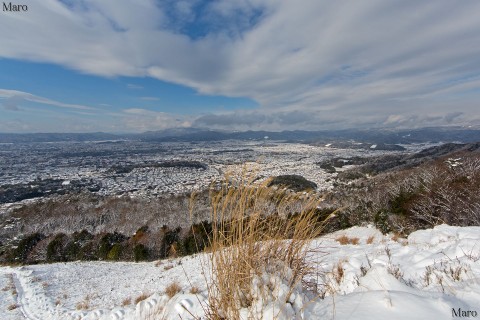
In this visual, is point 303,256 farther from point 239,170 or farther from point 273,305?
point 239,170

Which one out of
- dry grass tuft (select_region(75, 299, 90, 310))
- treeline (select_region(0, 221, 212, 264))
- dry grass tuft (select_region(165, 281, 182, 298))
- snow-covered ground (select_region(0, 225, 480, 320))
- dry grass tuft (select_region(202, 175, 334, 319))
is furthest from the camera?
treeline (select_region(0, 221, 212, 264))

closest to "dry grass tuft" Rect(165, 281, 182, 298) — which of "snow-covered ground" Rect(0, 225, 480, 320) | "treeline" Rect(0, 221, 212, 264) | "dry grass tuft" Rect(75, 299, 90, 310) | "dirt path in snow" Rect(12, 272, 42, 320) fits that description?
"snow-covered ground" Rect(0, 225, 480, 320)

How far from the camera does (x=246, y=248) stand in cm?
221

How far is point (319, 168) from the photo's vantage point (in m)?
77.6

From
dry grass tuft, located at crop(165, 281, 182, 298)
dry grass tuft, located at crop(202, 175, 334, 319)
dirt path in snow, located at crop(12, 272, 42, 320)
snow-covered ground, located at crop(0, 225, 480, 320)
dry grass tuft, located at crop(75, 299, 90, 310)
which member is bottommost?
dirt path in snow, located at crop(12, 272, 42, 320)

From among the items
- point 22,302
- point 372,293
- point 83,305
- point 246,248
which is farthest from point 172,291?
point 22,302

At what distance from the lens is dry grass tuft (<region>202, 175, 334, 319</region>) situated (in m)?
2.06

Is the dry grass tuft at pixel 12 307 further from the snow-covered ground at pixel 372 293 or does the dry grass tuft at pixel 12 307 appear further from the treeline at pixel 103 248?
the treeline at pixel 103 248

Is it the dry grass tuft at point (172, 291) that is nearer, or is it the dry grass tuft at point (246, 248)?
the dry grass tuft at point (246, 248)

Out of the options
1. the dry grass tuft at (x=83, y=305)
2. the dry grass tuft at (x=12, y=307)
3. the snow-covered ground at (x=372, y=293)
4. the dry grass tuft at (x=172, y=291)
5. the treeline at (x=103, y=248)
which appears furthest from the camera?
the treeline at (x=103, y=248)

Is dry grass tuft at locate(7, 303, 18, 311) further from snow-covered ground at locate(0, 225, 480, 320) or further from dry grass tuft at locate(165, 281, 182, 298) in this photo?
dry grass tuft at locate(165, 281, 182, 298)

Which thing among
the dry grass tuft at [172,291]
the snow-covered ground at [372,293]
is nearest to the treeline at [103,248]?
the snow-covered ground at [372,293]

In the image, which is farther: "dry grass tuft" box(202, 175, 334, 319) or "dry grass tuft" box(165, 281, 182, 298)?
"dry grass tuft" box(165, 281, 182, 298)

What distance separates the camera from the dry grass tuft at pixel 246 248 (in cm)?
206
